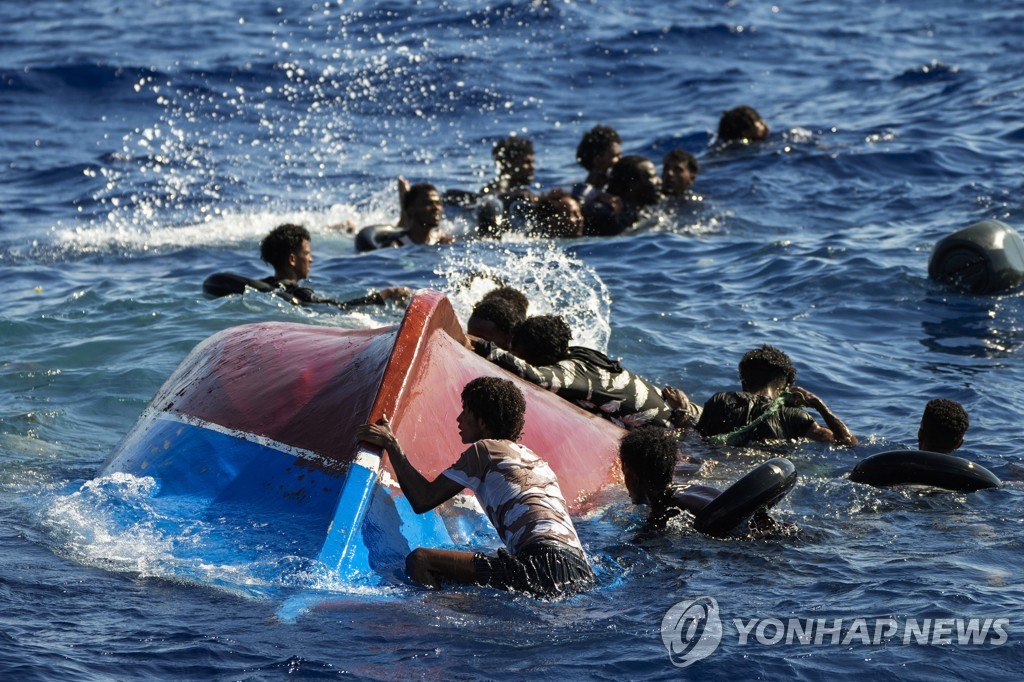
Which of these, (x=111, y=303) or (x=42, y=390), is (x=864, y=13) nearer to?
(x=111, y=303)

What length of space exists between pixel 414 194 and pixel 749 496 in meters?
8.75

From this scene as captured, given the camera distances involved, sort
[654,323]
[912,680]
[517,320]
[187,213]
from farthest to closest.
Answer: [187,213]
[654,323]
[517,320]
[912,680]

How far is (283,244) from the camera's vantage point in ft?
39.6

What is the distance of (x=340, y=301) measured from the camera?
12.6 m

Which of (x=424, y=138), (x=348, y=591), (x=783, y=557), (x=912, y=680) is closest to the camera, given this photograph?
(x=912, y=680)

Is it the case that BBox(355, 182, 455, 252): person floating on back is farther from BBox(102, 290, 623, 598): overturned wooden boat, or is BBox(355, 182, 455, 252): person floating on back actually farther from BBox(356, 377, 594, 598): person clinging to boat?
BBox(356, 377, 594, 598): person clinging to boat

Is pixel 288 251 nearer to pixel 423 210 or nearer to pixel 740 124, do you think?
pixel 423 210

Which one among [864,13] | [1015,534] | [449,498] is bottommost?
[1015,534]

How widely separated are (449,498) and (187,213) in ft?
37.9

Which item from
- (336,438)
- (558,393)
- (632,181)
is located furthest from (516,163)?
(336,438)

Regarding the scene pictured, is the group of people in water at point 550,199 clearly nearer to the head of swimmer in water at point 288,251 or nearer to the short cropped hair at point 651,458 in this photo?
the head of swimmer in water at point 288,251

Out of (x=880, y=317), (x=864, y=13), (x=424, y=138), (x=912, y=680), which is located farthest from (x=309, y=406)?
(x=864, y=13)

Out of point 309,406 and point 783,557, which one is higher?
point 309,406

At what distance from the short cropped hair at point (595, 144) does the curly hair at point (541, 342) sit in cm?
775
